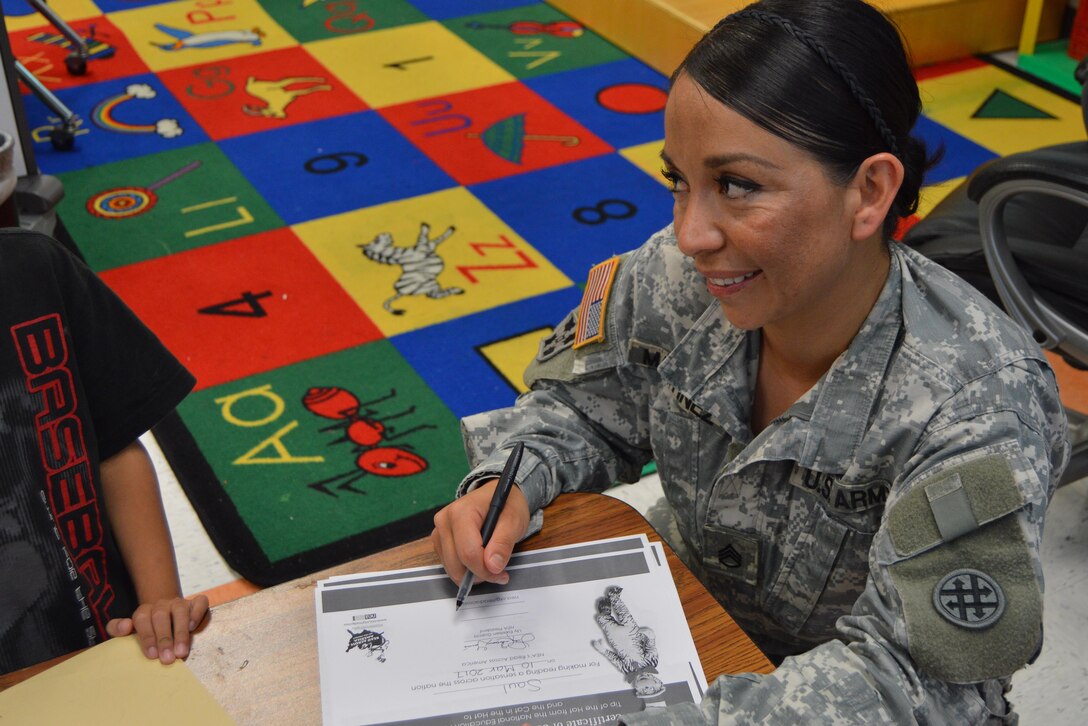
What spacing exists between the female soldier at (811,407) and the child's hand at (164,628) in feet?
0.81

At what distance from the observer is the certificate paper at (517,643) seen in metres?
1.01

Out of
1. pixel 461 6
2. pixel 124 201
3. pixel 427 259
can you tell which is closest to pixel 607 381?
pixel 427 259

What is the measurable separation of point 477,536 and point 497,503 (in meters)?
0.05

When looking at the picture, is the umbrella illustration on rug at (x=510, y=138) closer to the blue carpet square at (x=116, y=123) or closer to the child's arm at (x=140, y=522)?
the blue carpet square at (x=116, y=123)

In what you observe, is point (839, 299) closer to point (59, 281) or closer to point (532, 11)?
point (59, 281)

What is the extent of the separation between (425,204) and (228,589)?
1.54 m

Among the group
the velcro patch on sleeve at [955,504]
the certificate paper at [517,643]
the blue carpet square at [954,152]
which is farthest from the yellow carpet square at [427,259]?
the velcro patch on sleeve at [955,504]

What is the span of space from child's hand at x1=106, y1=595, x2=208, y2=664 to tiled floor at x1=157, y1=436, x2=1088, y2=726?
1.14 m

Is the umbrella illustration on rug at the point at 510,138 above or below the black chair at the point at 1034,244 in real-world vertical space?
below

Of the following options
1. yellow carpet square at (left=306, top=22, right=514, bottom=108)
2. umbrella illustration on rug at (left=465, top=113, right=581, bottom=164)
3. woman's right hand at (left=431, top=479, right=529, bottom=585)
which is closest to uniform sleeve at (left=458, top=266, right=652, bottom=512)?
woman's right hand at (left=431, top=479, right=529, bottom=585)

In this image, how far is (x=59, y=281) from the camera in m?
1.32

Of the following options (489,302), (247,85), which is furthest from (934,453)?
(247,85)

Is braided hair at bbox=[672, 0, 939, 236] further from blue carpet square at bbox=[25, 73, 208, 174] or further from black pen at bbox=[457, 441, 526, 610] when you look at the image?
blue carpet square at bbox=[25, 73, 208, 174]

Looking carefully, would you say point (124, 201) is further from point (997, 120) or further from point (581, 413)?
point (997, 120)
